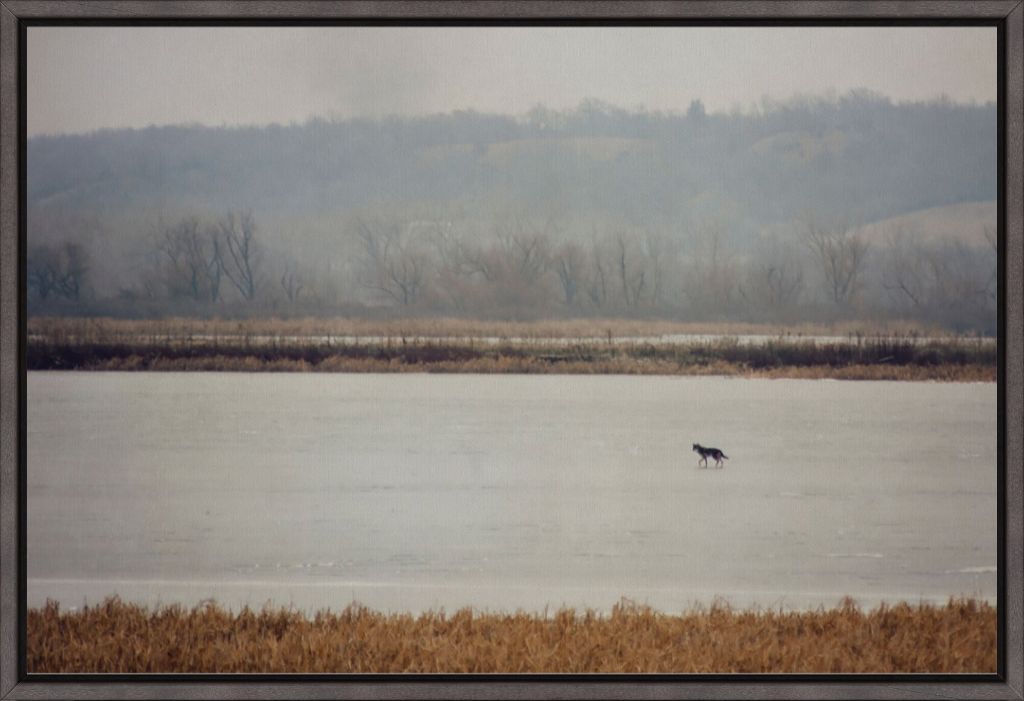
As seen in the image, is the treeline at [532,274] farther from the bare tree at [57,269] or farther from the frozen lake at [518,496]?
the frozen lake at [518,496]

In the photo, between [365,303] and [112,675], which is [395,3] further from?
[112,675]

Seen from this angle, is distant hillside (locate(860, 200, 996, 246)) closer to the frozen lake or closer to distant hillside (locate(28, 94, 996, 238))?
distant hillside (locate(28, 94, 996, 238))

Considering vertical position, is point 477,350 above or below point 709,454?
above

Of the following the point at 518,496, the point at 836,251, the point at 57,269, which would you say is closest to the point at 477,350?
the point at 518,496

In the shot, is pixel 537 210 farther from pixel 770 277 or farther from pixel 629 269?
pixel 770 277

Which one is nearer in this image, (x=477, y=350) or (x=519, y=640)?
(x=519, y=640)

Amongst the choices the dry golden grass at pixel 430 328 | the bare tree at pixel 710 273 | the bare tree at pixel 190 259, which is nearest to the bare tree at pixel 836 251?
the dry golden grass at pixel 430 328

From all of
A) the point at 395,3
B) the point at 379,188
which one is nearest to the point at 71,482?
the point at 379,188
